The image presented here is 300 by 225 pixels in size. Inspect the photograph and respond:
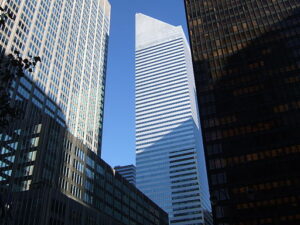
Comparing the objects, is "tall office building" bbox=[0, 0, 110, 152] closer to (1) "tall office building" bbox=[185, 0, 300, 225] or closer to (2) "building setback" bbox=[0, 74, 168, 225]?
(2) "building setback" bbox=[0, 74, 168, 225]

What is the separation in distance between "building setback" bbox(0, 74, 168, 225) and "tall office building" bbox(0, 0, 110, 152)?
34056 millimetres

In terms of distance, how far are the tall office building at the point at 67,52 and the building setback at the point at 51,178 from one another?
34.1 meters

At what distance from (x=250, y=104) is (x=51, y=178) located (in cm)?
5610

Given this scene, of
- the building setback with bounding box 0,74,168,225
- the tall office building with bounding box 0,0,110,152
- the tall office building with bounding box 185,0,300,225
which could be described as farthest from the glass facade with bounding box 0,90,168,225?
the tall office building with bounding box 0,0,110,152

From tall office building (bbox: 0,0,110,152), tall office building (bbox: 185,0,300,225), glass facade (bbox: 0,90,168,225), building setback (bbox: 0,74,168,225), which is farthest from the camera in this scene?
tall office building (bbox: 0,0,110,152)

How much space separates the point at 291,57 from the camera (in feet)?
310

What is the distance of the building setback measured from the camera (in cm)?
6462

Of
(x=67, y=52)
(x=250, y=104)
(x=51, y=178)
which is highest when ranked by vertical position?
(x=67, y=52)

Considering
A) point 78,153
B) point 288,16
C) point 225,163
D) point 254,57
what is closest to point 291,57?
point 254,57

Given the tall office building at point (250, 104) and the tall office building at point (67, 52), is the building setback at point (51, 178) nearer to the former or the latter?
the tall office building at point (250, 104)

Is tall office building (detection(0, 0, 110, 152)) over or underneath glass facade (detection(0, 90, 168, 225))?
over

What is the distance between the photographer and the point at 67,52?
140 metres

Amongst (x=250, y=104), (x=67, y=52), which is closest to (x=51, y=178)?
(x=250, y=104)

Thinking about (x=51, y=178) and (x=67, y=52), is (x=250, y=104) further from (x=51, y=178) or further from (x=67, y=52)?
(x=67, y=52)
